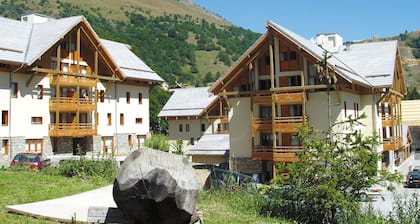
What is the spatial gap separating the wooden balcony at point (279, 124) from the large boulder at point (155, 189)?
73.6 feet

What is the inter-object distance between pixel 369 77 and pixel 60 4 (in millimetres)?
159377

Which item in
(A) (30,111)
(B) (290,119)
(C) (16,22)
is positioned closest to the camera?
(B) (290,119)

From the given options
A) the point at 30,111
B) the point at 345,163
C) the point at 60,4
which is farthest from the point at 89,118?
the point at 60,4

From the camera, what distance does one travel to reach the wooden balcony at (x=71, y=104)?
3775 cm

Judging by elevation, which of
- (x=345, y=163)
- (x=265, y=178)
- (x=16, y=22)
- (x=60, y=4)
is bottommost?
(x=265, y=178)

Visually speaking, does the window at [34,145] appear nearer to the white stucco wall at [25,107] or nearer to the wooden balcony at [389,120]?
the white stucco wall at [25,107]

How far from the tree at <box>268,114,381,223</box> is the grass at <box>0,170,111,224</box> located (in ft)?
23.7

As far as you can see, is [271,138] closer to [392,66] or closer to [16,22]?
[392,66]

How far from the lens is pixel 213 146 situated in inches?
1549

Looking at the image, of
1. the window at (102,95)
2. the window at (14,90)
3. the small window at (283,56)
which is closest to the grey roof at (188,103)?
the window at (102,95)

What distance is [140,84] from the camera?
4725 cm

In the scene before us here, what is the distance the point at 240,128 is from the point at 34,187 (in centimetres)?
2000

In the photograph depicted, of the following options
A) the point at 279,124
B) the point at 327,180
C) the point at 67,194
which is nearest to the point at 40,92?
the point at 279,124

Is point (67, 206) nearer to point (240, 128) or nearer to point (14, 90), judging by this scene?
point (240, 128)
